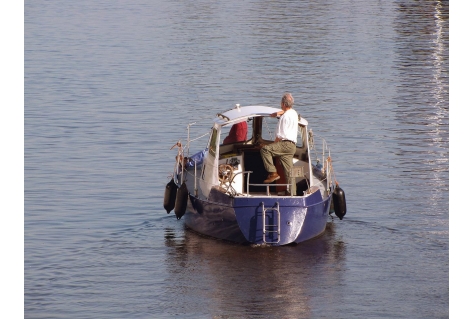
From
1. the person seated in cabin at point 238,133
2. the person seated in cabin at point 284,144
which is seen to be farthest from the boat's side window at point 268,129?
the person seated in cabin at point 284,144

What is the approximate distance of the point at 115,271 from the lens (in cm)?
1716

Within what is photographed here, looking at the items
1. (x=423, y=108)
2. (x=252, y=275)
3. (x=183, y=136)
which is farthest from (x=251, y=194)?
(x=423, y=108)

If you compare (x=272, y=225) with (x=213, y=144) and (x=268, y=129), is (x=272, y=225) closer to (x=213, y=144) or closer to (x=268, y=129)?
(x=213, y=144)

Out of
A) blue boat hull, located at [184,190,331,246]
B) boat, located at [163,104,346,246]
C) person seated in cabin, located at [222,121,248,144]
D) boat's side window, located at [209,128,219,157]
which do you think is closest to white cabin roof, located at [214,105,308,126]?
boat, located at [163,104,346,246]

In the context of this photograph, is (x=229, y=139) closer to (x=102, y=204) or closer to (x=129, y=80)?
(x=102, y=204)

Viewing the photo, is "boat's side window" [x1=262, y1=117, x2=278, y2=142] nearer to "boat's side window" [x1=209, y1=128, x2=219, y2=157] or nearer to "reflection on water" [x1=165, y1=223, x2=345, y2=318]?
"boat's side window" [x1=209, y1=128, x2=219, y2=157]

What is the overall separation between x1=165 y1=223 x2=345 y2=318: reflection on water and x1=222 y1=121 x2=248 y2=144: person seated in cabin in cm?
214

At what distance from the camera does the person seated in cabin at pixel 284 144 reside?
18.1 m

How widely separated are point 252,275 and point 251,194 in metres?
2.74

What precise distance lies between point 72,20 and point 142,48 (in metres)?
14.0

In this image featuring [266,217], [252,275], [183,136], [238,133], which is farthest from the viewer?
[183,136]

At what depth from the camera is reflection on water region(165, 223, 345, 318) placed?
48.6ft

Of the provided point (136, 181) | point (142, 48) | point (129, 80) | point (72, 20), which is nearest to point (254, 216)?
point (136, 181)

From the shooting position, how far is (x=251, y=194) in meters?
18.9
